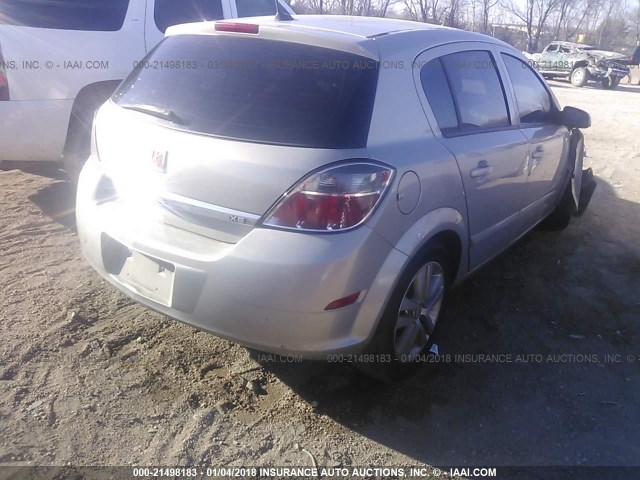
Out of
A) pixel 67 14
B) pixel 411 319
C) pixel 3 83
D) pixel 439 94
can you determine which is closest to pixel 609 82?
pixel 67 14

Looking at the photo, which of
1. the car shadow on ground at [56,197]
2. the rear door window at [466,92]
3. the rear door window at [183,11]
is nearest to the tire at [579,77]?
the rear door window at [183,11]

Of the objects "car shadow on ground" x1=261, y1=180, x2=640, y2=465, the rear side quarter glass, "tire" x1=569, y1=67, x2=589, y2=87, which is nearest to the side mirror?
"car shadow on ground" x1=261, y1=180, x2=640, y2=465

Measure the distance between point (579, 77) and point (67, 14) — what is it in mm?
23995

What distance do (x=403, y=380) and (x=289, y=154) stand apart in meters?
1.39

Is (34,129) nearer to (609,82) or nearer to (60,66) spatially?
(60,66)

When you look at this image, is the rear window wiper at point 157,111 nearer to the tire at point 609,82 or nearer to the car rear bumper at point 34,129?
the car rear bumper at point 34,129

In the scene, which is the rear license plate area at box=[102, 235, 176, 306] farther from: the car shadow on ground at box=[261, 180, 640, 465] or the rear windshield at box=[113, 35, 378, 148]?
the car shadow on ground at box=[261, 180, 640, 465]

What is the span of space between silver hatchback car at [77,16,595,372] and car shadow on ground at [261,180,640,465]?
0.29 meters

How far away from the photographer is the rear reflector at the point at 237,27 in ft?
9.30

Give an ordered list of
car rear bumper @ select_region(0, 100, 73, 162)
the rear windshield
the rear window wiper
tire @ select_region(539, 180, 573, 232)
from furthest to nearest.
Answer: tire @ select_region(539, 180, 573, 232) < car rear bumper @ select_region(0, 100, 73, 162) < the rear window wiper < the rear windshield

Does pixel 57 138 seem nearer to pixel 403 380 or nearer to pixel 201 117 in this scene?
pixel 201 117

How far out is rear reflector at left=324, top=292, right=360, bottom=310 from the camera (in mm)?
2420

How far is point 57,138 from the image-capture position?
4.77m

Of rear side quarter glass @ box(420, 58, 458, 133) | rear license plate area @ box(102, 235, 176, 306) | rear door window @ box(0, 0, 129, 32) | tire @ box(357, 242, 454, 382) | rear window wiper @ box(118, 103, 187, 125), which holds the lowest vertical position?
tire @ box(357, 242, 454, 382)
